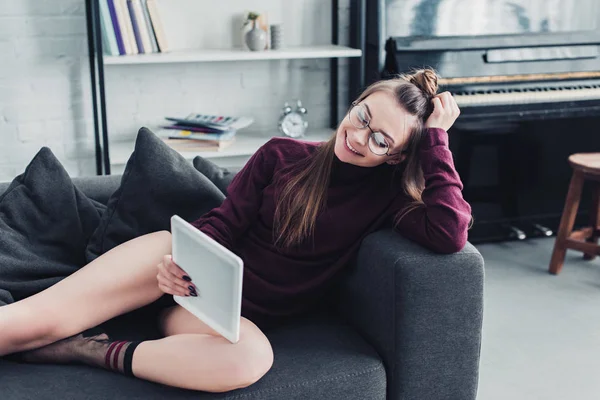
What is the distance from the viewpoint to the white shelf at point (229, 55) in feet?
9.92

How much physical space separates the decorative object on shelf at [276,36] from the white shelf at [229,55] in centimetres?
4

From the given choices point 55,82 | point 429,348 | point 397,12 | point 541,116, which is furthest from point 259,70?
point 429,348

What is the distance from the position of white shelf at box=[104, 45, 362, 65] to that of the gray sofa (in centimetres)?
159

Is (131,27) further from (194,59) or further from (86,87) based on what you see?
(86,87)

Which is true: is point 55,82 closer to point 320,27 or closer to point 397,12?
point 320,27

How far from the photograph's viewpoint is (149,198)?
1.92 m

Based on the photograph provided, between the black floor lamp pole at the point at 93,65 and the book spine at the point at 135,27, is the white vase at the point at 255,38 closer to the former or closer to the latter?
the book spine at the point at 135,27

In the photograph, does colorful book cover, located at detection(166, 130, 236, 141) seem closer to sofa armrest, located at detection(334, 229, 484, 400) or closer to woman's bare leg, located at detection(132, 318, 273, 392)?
sofa armrest, located at detection(334, 229, 484, 400)

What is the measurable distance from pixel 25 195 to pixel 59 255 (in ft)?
0.57

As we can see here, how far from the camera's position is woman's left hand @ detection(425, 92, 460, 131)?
1.70 m

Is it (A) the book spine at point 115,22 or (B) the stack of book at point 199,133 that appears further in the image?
(B) the stack of book at point 199,133

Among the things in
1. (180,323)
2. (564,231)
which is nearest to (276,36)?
(564,231)

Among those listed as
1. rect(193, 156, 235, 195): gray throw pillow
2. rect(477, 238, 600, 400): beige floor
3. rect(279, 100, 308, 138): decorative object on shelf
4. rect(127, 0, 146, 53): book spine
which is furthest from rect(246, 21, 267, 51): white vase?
rect(477, 238, 600, 400): beige floor

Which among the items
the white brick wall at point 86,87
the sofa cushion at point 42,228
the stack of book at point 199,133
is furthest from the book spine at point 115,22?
the sofa cushion at point 42,228
